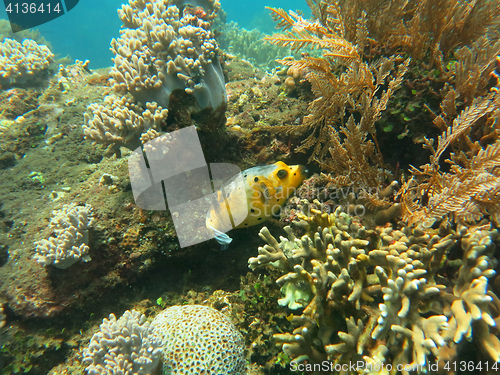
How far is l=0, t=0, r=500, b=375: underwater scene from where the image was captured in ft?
6.83

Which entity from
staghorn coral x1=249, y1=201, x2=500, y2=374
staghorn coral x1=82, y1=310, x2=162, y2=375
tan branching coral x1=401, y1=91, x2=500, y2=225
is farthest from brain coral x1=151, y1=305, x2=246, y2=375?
tan branching coral x1=401, y1=91, x2=500, y2=225

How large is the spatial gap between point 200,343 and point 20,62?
1019cm

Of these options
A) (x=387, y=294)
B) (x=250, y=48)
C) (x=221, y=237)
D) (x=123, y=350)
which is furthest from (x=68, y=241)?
(x=250, y=48)

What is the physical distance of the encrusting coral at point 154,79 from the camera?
318 centimetres

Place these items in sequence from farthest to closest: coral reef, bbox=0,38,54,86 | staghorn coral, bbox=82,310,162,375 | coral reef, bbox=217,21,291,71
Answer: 1. coral reef, bbox=217,21,291,71
2. coral reef, bbox=0,38,54,86
3. staghorn coral, bbox=82,310,162,375

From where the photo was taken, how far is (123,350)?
2.56 m

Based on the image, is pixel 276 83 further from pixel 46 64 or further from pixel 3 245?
pixel 46 64

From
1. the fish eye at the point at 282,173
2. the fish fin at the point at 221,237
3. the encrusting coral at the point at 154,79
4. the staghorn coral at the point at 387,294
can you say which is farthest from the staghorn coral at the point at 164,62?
the staghorn coral at the point at 387,294

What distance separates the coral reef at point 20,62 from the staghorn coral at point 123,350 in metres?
9.07

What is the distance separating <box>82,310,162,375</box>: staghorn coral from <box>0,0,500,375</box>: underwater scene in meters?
0.03

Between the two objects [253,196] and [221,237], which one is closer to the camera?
[253,196]

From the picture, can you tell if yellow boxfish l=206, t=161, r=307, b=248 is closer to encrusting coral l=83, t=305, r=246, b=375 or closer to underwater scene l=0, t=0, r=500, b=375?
underwater scene l=0, t=0, r=500, b=375

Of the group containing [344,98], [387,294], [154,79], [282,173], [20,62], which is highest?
[20,62]

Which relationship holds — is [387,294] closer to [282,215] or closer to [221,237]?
[282,215]
